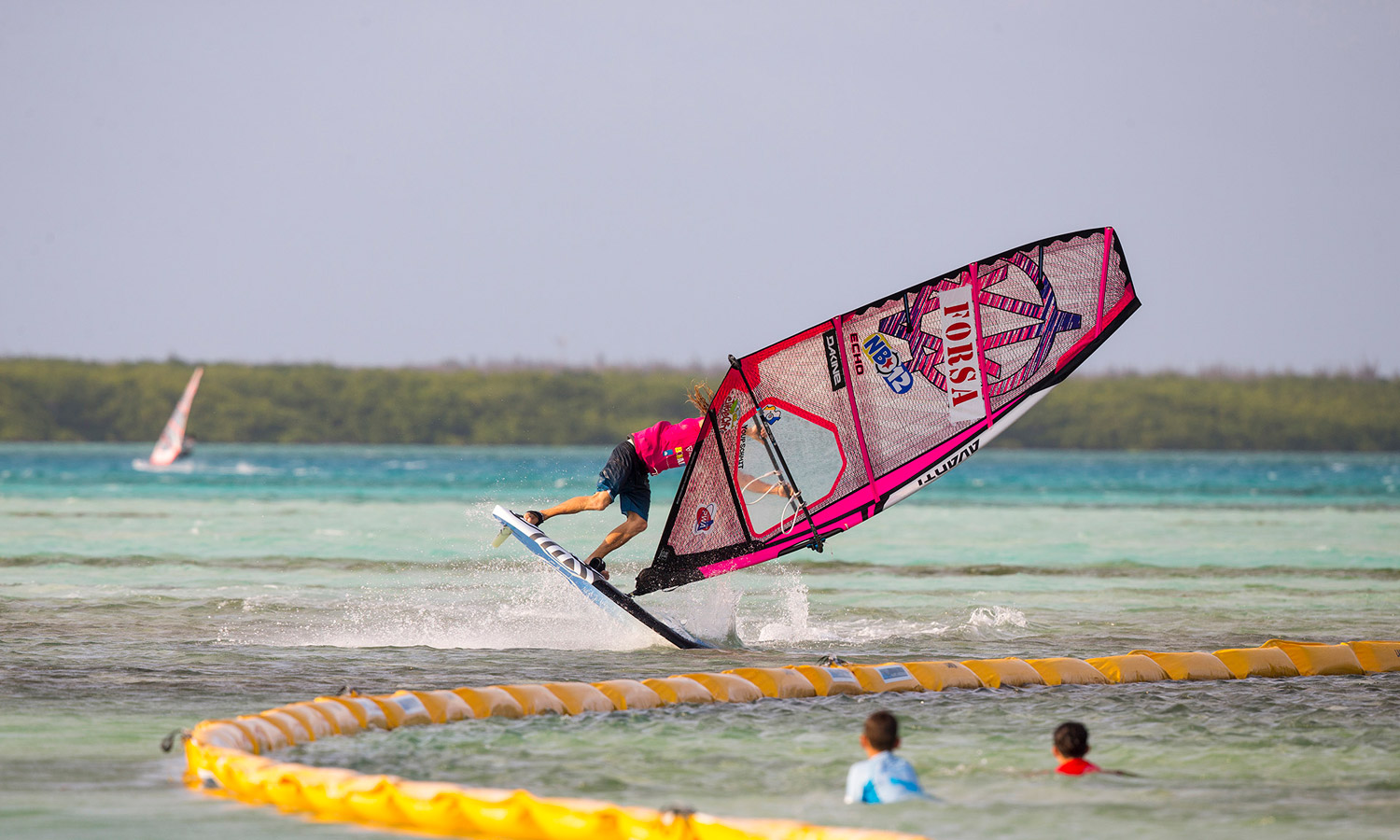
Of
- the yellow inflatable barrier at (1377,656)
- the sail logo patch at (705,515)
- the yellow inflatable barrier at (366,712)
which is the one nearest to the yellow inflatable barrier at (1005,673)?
the sail logo patch at (705,515)

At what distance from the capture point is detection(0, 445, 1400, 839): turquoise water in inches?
231

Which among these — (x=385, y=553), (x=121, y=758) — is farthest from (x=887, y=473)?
(x=385, y=553)

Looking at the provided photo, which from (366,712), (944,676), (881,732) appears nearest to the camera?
(881,732)

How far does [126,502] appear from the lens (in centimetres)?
3594

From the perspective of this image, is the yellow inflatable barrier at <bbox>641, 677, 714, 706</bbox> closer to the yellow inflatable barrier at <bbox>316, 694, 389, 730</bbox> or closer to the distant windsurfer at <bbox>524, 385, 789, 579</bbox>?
the yellow inflatable barrier at <bbox>316, 694, 389, 730</bbox>

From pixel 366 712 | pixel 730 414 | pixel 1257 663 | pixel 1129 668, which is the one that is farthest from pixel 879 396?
pixel 366 712

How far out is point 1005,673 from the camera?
8.95 m

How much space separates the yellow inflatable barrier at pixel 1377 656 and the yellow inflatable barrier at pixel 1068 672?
2.01m

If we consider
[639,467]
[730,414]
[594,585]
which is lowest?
[594,585]

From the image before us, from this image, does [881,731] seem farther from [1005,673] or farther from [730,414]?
[730,414]

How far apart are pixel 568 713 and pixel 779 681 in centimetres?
133

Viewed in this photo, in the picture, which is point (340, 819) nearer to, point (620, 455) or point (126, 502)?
point (620, 455)

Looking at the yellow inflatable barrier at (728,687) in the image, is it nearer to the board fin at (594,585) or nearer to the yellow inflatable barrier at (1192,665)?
the board fin at (594,585)

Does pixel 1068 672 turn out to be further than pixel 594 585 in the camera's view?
No
